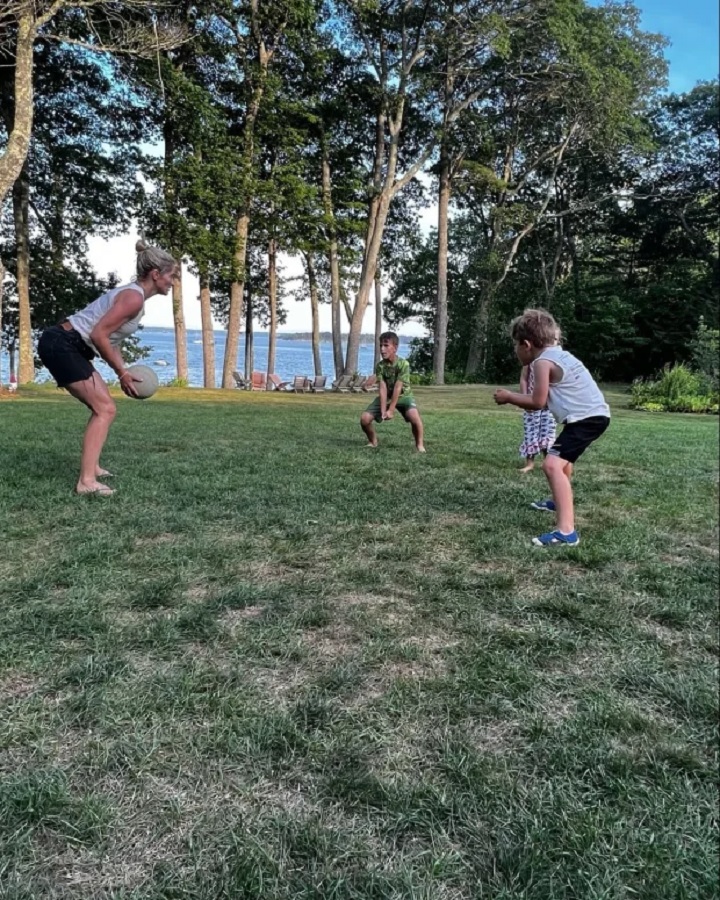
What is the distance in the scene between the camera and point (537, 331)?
266 centimetres

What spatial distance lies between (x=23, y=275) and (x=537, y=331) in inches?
552

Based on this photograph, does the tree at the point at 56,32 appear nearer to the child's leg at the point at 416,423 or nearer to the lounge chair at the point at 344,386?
the lounge chair at the point at 344,386

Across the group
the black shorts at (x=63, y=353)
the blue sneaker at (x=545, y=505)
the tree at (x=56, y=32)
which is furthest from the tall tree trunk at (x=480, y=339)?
the black shorts at (x=63, y=353)

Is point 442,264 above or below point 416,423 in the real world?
above

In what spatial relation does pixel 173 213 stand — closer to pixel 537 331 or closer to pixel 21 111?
pixel 21 111

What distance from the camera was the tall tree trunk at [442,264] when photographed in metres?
17.0

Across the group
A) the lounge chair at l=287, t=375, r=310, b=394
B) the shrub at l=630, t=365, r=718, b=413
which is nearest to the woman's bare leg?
the lounge chair at l=287, t=375, r=310, b=394

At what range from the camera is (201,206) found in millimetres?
12602

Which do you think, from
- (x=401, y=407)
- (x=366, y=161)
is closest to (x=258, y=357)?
(x=366, y=161)

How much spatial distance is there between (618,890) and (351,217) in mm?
16693

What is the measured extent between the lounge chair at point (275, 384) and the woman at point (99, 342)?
37.0 ft

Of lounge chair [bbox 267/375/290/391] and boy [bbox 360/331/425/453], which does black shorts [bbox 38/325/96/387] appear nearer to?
boy [bbox 360/331/425/453]

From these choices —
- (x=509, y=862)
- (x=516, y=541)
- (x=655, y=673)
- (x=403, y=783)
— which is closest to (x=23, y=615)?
(x=403, y=783)

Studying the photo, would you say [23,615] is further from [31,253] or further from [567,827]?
[31,253]
